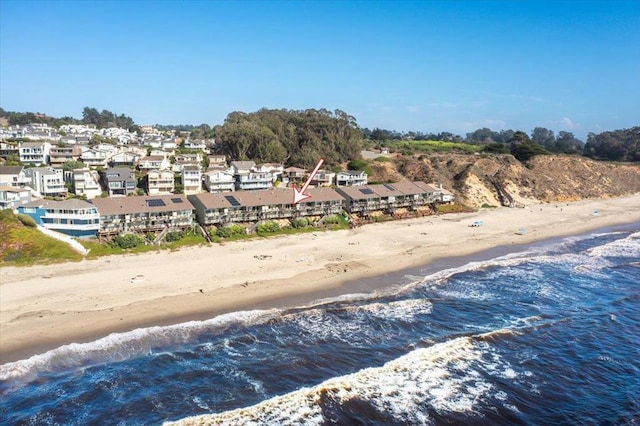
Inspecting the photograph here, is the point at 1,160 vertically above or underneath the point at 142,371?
above

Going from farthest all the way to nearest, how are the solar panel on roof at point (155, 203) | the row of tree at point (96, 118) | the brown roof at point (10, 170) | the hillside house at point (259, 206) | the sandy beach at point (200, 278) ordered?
→ the row of tree at point (96, 118) < the brown roof at point (10, 170) < the hillside house at point (259, 206) < the solar panel on roof at point (155, 203) < the sandy beach at point (200, 278)

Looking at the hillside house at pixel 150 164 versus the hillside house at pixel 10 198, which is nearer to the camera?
the hillside house at pixel 10 198

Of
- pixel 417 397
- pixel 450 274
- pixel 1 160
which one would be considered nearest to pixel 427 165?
pixel 450 274

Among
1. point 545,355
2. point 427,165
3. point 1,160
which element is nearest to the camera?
point 545,355

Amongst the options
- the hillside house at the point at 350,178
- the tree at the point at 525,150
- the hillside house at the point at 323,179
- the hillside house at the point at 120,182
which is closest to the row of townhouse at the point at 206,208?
the hillside house at the point at 350,178

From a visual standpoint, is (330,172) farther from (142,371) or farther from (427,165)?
(142,371)

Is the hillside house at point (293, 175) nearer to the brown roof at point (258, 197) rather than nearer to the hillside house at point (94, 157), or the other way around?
the brown roof at point (258, 197)

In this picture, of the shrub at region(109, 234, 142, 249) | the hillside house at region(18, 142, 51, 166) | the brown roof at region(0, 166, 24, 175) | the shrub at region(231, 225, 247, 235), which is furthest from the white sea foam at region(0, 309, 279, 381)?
the hillside house at region(18, 142, 51, 166)
